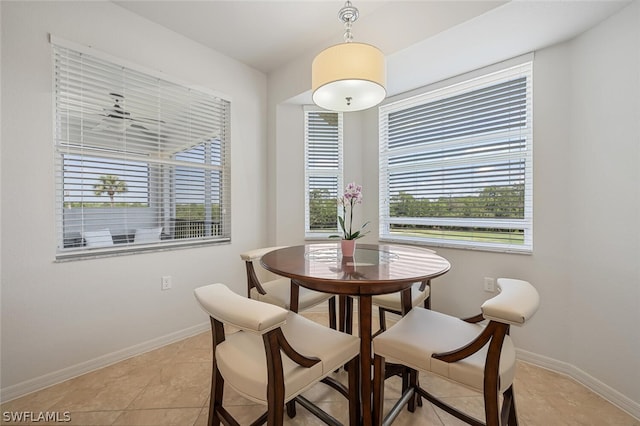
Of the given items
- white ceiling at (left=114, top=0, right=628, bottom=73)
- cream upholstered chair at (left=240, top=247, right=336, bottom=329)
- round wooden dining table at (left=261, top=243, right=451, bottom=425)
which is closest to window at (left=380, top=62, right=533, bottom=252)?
white ceiling at (left=114, top=0, right=628, bottom=73)

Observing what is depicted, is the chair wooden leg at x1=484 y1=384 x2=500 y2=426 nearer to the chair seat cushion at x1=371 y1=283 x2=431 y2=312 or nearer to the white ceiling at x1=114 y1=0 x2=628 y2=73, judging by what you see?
the chair seat cushion at x1=371 y1=283 x2=431 y2=312

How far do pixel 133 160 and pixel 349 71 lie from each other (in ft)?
6.17

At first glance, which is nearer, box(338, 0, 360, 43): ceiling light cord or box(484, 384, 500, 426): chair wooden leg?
box(484, 384, 500, 426): chair wooden leg

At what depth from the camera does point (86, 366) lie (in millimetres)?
1898

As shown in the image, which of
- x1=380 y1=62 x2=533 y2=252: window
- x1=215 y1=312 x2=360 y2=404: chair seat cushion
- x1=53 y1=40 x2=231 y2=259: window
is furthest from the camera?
x1=380 y1=62 x2=533 y2=252: window

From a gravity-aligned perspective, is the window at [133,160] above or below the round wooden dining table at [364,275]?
above

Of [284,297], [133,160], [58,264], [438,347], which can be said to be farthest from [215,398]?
[133,160]

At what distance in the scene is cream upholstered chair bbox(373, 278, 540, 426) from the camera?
933mm

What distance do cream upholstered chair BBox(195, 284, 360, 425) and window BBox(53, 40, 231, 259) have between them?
1484 mm

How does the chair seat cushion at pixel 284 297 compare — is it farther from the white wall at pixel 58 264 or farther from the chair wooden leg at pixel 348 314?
the white wall at pixel 58 264

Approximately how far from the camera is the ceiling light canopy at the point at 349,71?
1.41 m

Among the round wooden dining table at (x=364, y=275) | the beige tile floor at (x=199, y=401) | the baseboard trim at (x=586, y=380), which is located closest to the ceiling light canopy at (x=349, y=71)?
the round wooden dining table at (x=364, y=275)

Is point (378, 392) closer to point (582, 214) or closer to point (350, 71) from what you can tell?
point (350, 71)

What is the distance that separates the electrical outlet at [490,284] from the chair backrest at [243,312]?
197 centimetres
